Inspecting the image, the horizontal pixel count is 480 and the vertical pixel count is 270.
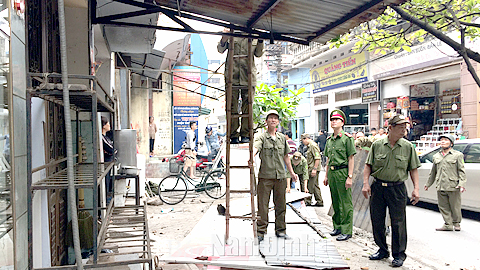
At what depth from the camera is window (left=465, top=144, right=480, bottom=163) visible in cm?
785

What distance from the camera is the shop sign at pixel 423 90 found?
16.9 m

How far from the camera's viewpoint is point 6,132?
2400mm

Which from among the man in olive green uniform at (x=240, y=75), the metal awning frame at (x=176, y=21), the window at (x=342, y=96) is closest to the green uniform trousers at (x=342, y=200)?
the man in olive green uniform at (x=240, y=75)

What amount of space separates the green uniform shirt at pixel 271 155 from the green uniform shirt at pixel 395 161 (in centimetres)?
128

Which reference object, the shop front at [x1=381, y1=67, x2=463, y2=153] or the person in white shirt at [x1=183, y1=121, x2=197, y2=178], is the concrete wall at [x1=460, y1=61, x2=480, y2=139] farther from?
the person in white shirt at [x1=183, y1=121, x2=197, y2=178]

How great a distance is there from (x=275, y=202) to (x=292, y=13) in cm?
259

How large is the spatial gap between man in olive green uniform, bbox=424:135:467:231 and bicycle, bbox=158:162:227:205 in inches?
198

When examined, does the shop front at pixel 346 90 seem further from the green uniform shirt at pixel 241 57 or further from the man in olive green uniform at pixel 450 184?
the green uniform shirt at pixel 241 57

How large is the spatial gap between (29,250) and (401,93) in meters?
17.7

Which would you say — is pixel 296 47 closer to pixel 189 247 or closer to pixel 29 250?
pixel 189 247

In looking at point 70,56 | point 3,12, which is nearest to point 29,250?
point 3,12

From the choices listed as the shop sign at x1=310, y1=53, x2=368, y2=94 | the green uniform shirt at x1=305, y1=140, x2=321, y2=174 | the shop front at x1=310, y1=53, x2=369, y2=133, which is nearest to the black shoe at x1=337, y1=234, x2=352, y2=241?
the green uniform shirt at x1=305, y1=140, x2=321, y2=174

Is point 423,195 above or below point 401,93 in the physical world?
below

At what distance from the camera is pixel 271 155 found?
547cm
